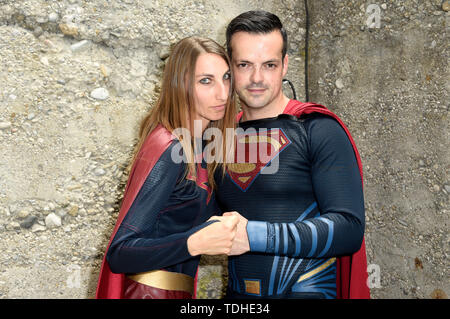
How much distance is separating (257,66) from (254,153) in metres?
0.31

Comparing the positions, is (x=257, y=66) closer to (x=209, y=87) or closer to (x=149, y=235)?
(x=209, y=87)

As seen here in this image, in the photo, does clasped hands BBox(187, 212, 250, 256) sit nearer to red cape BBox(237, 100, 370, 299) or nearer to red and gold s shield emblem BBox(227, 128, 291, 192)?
red and gold s shield emblem BBox(227, 128, 291, 192)

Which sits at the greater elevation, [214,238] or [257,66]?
[257,66]

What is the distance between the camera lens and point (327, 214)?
1.26m

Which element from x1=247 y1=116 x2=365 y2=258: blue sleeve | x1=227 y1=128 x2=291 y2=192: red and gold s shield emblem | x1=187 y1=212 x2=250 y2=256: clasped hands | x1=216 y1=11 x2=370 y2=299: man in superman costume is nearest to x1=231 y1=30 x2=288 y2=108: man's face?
x1=216 y1=11 x2=370 y2=299: man in superman costume

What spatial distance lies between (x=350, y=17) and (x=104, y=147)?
1.44 metres

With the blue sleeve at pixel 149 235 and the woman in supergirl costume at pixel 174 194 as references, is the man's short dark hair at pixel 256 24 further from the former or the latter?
the blue sleeve at pixel 149 235

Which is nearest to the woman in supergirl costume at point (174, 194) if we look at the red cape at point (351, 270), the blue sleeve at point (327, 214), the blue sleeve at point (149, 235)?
the blue sleeve at point (149, 235)

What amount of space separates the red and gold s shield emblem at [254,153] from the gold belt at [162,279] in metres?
0.38

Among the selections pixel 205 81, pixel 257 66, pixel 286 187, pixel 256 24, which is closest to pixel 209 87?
pixel 205 81

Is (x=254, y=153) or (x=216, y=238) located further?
(x=254, y=153)

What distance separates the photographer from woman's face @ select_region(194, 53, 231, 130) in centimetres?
134

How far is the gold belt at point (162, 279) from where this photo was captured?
1.27 meters
